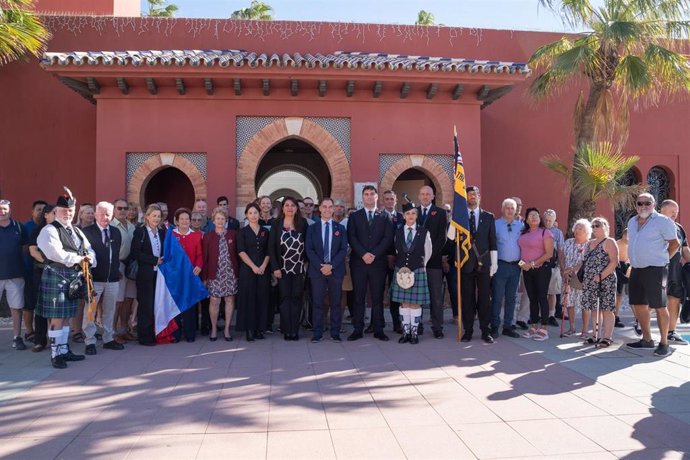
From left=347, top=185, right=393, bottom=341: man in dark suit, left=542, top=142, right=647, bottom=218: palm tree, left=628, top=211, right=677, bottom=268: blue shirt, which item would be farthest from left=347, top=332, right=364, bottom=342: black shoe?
left=542, top=142, right=647, bottom=218: palm tree

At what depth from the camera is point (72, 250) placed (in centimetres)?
577

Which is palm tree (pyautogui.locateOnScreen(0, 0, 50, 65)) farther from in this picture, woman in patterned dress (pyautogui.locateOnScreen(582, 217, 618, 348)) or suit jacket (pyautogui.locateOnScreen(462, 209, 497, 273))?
woman in patterned dress (pyautogui.locateOnScreen(582, 217, 618, 348))

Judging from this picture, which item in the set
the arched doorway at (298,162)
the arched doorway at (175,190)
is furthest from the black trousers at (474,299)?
the arched doorway at (175,190)

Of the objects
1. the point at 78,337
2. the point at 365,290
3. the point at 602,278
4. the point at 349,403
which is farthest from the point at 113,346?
the point at 602,278

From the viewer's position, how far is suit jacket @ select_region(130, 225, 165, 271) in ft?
21.9

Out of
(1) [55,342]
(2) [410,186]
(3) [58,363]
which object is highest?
(2) [410,186]

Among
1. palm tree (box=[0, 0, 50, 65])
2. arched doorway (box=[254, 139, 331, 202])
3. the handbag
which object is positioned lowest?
the handbag

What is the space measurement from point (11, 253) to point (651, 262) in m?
7.72

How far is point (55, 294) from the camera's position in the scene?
5.60 metres

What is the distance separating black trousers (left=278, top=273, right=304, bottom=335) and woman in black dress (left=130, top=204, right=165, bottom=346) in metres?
1.63

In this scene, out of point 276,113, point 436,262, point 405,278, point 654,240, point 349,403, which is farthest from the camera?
point 276,113

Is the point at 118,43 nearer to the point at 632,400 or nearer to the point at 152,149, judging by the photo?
the point at 152,149

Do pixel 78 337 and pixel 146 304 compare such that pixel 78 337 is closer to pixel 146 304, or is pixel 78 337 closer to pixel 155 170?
pixel 146 304

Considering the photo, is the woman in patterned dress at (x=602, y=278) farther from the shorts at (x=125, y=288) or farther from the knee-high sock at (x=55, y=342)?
the knee-high sock at (x=55, y=342)
